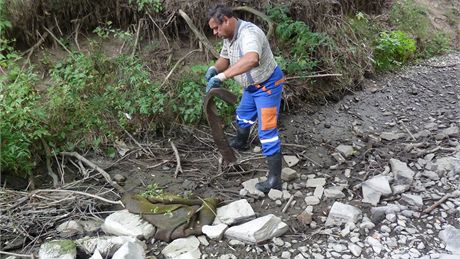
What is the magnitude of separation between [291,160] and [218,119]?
0.99m

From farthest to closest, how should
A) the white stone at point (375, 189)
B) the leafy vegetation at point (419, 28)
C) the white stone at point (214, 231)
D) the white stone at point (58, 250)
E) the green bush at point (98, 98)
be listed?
1. the leafy vegetation at point (419, 28)
2. the green bush at point (98, 98)
3. the white stone at point (375, 189)
4. the white stone at point (214, 231)
5. the white stone at point (58, 250)

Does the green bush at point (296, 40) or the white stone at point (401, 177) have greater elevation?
the green bush at point (296, 40)

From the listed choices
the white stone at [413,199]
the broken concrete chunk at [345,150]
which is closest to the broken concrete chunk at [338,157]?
the broken concrete chunk at [345,150]

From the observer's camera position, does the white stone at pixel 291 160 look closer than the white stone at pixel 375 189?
No

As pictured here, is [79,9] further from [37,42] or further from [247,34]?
[247,34]

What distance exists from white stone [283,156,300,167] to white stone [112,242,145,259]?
6.63 ft

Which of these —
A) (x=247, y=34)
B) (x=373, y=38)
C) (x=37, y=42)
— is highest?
(x=247, y=34)

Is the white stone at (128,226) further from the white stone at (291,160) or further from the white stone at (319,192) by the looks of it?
the white stone at (291,160)

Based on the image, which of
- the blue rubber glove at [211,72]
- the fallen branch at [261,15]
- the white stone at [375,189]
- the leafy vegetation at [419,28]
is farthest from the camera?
the leafy vegetation at [419,28]

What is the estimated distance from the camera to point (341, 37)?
6.24 m

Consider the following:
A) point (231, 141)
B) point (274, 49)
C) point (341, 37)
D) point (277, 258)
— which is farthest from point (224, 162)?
point (341, 37)

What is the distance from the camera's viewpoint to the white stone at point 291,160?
15.4 feet

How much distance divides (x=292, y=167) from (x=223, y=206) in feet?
3.71

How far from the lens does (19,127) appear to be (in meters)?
4.38
